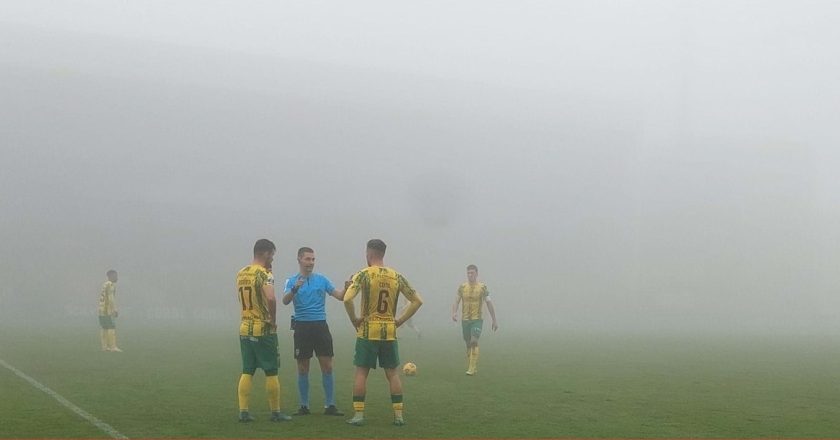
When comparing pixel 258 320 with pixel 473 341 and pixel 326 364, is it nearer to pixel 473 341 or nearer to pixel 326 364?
pixel 326 364

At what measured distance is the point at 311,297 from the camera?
11883 mm

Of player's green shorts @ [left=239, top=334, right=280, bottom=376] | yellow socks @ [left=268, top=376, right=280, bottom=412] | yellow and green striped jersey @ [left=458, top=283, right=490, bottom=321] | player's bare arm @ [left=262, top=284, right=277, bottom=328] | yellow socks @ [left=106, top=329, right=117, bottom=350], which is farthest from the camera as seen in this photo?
yellow socks @ [left=106, top=329, right=117, bottom=350]

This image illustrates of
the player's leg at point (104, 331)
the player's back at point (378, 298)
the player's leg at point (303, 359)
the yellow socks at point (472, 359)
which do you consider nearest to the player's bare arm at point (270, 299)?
the player's back at point (378, 298)

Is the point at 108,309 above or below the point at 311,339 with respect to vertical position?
above

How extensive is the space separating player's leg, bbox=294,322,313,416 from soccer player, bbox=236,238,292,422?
909mm

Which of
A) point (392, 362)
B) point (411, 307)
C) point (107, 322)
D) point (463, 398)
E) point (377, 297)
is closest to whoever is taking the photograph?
point (377, 297)

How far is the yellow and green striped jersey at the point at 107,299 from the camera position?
25214 mm

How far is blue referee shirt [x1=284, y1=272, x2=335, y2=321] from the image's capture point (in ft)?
39.0

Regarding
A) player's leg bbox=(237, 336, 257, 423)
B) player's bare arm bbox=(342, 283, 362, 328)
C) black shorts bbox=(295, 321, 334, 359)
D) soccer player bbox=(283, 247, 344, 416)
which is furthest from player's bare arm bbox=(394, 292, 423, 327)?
player's leg bbox=(237, 336, 257, 423)

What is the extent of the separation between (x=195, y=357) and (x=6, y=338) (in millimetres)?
11840

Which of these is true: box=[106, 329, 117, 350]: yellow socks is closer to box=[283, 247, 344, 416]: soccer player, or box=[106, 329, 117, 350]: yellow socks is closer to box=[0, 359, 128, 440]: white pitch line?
box=[0, 359, 128, 440]: white pitch line

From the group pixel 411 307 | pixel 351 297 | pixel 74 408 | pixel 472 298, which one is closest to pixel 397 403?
pixel 411 307

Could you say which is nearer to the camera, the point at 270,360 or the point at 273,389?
the point at 270,360

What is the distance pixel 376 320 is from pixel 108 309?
16450 millimetres
